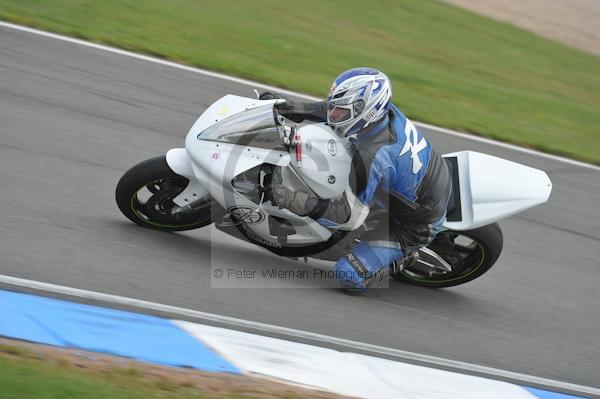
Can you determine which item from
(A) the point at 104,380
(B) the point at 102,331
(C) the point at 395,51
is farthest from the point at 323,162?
(C) the point at 395,51

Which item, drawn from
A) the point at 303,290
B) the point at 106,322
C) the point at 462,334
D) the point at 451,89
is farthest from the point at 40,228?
the point at 451,89

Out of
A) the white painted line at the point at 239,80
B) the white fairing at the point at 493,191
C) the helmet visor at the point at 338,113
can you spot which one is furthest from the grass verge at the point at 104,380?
the white painted line at the point at 239,80

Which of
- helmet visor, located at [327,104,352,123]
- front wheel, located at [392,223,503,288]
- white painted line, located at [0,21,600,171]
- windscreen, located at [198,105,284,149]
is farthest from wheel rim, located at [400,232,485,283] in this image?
white painted line, located at [0,21,600,171]

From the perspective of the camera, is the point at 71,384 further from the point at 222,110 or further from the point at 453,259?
the point at 453,259

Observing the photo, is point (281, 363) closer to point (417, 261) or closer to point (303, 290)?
point (303, 290)

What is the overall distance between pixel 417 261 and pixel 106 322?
264 cm

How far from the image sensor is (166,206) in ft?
21.0

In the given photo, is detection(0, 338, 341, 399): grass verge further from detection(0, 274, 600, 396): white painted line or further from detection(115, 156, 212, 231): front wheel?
detection(115, 156, 212, 231): front wheel

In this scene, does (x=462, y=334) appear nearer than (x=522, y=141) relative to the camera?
Yes

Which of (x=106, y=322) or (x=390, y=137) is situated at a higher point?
(x=390, y=137)

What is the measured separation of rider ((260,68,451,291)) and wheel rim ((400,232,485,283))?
38cm

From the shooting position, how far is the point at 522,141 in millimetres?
11391

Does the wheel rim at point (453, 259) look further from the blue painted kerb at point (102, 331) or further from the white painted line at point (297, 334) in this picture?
the blue painted kerb at point (102, 331)

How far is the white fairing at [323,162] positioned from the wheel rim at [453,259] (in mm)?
1070
